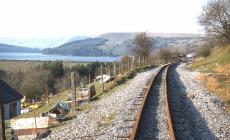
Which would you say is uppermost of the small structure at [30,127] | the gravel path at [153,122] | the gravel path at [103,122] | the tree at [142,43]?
the tree at [142,43]

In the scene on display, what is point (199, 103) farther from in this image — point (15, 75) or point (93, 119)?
point (15, 75)

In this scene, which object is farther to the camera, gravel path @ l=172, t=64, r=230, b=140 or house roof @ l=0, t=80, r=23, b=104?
house roof @ l=0, t=80, r=23, b=104

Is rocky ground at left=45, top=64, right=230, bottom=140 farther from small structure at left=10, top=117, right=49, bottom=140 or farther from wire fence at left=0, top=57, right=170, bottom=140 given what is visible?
small structure at left=10, top=117, right=49, bottom=140

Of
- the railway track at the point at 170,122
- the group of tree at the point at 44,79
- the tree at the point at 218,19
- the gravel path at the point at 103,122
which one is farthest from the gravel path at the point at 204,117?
the group of tree at the point at 44,79

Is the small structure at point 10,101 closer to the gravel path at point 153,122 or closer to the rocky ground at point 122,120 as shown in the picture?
the rocky ground at point 122,120

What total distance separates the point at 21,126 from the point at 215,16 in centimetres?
4626

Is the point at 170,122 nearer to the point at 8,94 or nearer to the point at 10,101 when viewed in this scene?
the point at 10,101

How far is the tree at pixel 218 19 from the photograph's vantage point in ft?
197

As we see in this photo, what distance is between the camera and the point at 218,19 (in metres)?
61.2

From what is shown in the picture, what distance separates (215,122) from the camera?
50.5 feet

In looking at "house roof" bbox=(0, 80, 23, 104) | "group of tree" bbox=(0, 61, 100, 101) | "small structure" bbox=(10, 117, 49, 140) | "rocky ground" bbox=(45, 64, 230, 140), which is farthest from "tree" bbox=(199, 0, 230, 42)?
"small structure" bbox=(10, 117, 49, 140)

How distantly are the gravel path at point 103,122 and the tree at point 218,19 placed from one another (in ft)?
136

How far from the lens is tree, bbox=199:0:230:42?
6003cm

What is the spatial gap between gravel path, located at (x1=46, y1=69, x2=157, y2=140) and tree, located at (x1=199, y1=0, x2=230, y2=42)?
41430 millimetres
